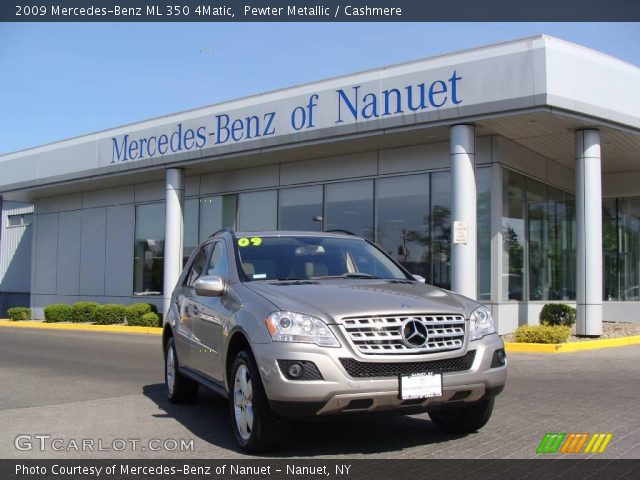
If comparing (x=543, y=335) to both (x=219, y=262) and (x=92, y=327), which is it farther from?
(x=92, y=327)

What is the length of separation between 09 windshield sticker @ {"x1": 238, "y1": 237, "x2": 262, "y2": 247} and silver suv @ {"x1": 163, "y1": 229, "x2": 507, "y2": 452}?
17cm

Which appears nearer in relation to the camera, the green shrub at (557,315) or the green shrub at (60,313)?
the green shrub at (557,315)

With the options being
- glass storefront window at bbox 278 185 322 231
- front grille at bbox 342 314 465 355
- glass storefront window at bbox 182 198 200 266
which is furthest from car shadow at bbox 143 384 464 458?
glass storefront window at bbox 182 198 200 266

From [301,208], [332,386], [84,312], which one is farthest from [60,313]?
[332,386]

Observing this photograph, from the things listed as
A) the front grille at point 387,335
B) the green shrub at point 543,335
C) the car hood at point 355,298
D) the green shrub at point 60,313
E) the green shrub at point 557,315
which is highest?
the car hood at point 355,298

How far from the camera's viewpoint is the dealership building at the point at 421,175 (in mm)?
15453

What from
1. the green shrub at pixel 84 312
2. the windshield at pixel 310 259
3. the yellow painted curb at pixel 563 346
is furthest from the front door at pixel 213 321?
the green shrub at pixel 84 312

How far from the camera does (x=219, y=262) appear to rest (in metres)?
6.95

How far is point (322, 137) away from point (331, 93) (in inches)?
44.6

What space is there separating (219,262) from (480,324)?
2.70 meters

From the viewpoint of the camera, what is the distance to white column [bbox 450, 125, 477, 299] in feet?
51.1

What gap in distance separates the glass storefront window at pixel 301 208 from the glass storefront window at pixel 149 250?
5.94 m

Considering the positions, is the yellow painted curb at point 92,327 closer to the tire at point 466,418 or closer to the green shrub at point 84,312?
the green shrub at point 84,312

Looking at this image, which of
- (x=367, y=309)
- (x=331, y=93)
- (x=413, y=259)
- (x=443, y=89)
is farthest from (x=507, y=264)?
(x=367, y=309)
